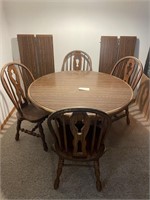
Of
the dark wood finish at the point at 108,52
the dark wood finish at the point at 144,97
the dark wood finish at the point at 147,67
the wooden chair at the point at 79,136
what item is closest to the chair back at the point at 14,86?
the wooden chair at the point at 79,136

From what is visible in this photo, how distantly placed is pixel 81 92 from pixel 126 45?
134 cm

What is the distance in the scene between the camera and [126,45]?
8.62 ft

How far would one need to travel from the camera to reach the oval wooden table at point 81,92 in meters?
1.51

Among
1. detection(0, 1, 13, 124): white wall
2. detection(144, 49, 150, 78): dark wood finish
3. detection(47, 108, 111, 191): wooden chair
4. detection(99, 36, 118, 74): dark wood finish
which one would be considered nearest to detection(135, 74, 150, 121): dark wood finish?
detection(144, 49, 150, 78): dark wood finish

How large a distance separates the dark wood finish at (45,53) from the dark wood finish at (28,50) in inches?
2.9

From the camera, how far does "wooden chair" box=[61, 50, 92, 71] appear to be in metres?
2.60

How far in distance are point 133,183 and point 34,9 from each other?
2.55 m

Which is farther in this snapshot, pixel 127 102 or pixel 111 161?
pixel 111 161

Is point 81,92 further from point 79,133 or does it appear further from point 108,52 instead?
point 108,52

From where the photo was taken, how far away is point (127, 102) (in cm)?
156

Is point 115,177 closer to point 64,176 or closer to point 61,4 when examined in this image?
point 64,176

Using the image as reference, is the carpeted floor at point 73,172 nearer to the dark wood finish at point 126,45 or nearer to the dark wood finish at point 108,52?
the dark wood finish at point 108,52

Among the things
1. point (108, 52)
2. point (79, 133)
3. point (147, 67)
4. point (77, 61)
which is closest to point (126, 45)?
point (108, 52)

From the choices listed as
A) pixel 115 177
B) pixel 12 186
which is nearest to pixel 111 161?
pixel 115 177
